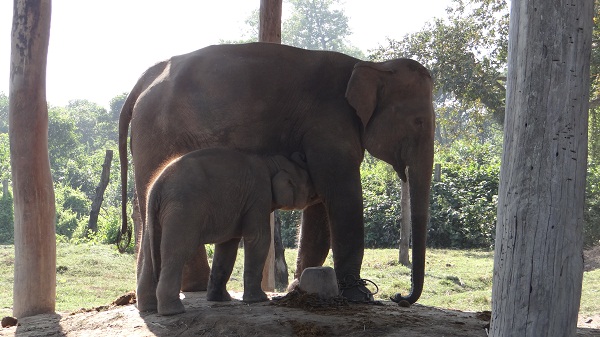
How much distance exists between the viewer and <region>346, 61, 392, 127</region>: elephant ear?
717 cm

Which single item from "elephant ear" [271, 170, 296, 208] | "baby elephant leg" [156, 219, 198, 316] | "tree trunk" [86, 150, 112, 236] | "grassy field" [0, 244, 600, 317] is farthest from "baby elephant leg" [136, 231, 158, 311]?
"tree trunk" [86, 150, 112, 236]

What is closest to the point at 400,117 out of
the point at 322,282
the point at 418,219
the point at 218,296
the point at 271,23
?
the point at 418,219

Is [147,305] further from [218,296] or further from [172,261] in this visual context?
[172,261]

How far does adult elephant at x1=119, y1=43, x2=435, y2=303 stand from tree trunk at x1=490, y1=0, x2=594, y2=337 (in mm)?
2800

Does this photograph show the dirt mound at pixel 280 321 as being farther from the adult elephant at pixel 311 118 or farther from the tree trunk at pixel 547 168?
the tree trunk at pixel 547 168

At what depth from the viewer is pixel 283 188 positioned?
658 cm

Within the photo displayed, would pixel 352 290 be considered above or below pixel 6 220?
above

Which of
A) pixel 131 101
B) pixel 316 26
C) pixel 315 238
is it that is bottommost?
pixel 315 238

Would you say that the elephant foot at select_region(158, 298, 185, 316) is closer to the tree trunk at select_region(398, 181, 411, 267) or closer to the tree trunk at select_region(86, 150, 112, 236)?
the tree trunk at select_region(398, 181, 411, 267)

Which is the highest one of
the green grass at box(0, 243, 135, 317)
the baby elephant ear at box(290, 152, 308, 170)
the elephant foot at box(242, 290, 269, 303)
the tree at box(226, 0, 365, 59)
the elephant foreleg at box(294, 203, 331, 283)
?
the tree at box(226, 0, 365, 59)

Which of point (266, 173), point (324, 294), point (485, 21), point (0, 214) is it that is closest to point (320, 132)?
point (266, 173)

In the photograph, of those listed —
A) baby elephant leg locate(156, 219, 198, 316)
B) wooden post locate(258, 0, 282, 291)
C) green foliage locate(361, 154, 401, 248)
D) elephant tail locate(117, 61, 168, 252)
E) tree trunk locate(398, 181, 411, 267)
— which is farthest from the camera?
green foliage locate(361, 154, 401, 248)

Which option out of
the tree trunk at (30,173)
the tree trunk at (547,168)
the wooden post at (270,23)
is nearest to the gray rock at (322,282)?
the tree trunk at (547,168)

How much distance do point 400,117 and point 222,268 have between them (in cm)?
199
